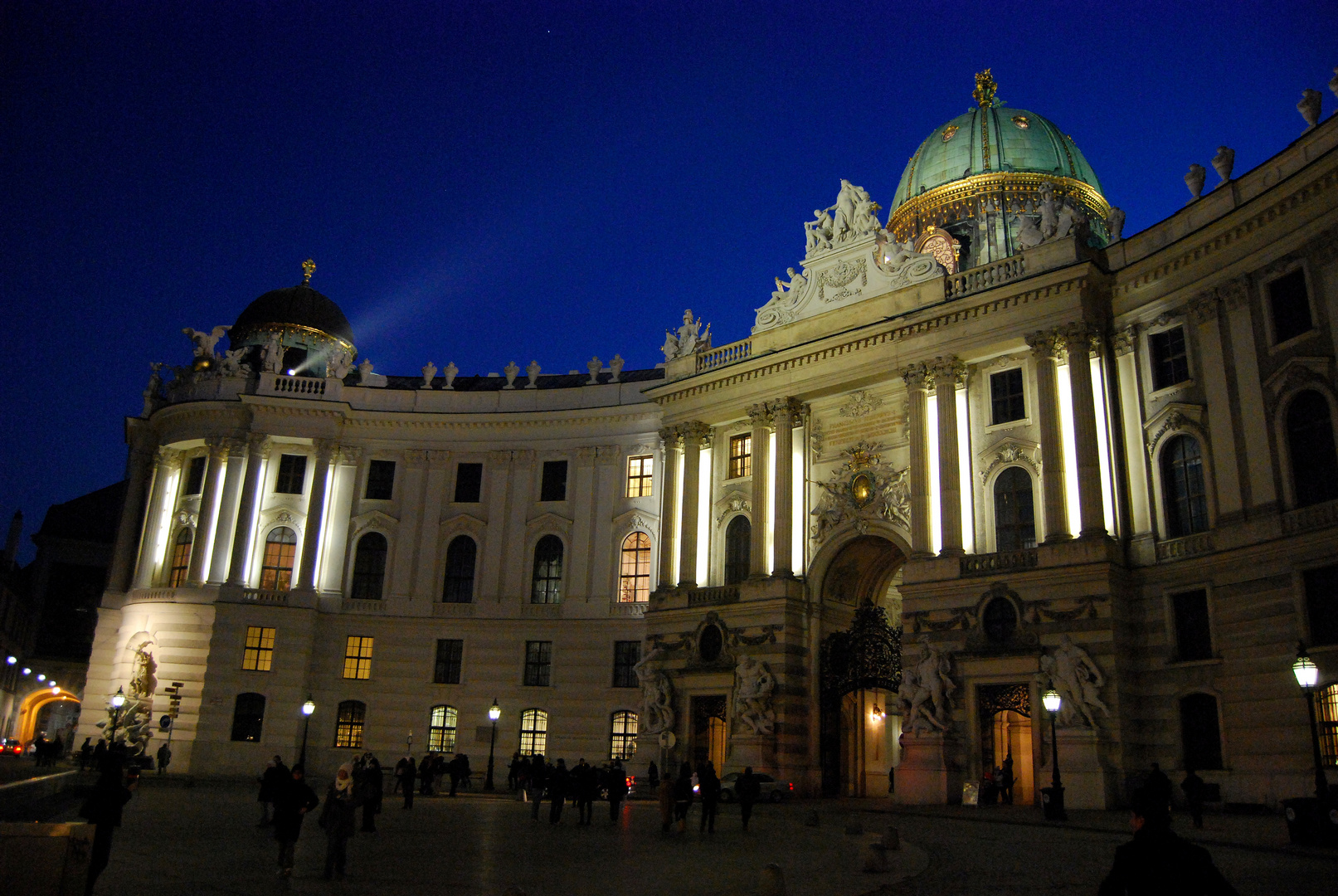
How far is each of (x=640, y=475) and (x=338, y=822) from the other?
3302 cm

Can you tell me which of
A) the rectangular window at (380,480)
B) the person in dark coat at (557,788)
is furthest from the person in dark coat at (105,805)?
the rectangular window at (380,480)

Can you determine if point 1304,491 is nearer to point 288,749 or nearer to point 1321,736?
point 1321,736

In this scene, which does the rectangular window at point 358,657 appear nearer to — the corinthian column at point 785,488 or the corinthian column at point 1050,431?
the corinthian column at point 785,488

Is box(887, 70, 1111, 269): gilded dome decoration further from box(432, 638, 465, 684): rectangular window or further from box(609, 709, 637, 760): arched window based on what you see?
box(432, 638, 465, 684): rectangular window

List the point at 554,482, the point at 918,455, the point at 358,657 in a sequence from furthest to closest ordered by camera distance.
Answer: the point at 554,482
the point at 358,657
the point at 918,455

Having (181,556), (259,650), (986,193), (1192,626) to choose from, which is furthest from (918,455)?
(181,556)

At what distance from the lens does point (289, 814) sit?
14055mm

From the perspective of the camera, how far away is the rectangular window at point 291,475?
4812 cm

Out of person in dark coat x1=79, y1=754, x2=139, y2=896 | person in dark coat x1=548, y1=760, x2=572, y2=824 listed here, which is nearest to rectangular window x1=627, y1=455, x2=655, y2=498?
person in dark coat x1=548, y1=760, x2=572, y2=824

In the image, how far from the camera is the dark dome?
54.3m

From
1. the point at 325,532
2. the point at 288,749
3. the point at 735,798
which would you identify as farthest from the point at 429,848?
the point at 325,532

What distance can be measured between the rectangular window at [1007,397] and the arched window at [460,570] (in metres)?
24.2

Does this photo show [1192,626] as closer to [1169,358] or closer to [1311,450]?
[1311,450]

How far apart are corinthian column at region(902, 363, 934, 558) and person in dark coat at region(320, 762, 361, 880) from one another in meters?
22.9
